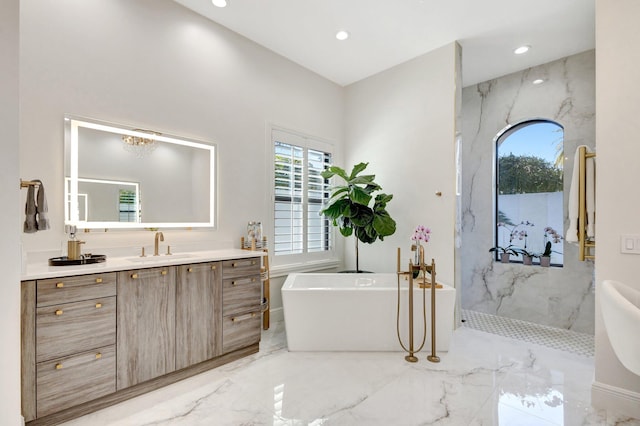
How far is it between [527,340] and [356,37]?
3.67 meters

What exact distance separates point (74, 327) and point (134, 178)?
125cm

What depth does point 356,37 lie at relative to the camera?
331 centimetres

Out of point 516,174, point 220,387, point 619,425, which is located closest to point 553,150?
point 516,174

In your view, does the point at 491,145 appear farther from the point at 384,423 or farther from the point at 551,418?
the point at 384,423

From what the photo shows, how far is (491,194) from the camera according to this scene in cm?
406

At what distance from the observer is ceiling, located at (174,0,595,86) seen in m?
2.79

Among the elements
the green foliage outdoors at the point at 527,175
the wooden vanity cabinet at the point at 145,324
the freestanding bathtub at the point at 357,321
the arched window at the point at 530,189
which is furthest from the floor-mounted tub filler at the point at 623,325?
the wooden vanity cabinet at the point at 145,324

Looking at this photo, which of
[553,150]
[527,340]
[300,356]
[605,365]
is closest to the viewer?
[605,365]

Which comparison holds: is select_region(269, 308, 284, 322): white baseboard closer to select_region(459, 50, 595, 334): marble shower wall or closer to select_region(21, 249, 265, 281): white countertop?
select_region(21, 249, 265, 281): white countertop

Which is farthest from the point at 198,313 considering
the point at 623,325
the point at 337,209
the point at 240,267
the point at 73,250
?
the point at 623,325

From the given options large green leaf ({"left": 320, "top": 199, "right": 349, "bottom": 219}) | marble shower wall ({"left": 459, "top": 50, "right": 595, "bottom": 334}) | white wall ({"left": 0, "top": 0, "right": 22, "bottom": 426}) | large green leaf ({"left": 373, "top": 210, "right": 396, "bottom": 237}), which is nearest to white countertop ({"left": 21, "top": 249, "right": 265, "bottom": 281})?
white wall ({"left": 0, "top": 0, "right": 22, "bottom": 426})

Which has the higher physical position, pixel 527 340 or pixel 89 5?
pixel 89 5

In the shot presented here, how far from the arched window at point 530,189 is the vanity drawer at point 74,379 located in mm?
4277

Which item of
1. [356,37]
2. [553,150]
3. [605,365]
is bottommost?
[605,365]
